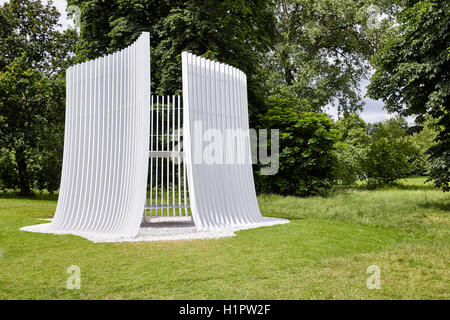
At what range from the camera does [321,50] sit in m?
23.7

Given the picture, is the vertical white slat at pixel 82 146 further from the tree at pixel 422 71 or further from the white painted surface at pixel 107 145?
the tree at pixel 422 71

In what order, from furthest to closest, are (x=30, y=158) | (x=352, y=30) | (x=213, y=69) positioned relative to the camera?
(x=352, y=30)
(x=30, y=158)
(x=213, y=69)

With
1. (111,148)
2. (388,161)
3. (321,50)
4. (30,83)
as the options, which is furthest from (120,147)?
(321,50)

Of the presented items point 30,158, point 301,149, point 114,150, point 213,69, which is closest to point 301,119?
point 301,149

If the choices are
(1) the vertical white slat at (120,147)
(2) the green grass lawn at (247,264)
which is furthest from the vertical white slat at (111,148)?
(2) the green grass lawn at (247,264)

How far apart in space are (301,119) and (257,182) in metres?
3.43

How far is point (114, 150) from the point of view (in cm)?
753

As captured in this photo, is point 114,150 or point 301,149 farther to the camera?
point 301,149

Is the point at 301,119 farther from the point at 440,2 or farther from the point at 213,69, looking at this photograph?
the point at 213,69

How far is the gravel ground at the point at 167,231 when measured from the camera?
21.6ft

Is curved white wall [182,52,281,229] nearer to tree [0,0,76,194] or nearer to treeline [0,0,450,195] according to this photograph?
treeline [0,0,450,195]

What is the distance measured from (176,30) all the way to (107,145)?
8.00 metres

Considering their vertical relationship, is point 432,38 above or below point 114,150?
above

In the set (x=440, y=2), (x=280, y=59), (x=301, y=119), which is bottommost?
(x=301, y=119)
